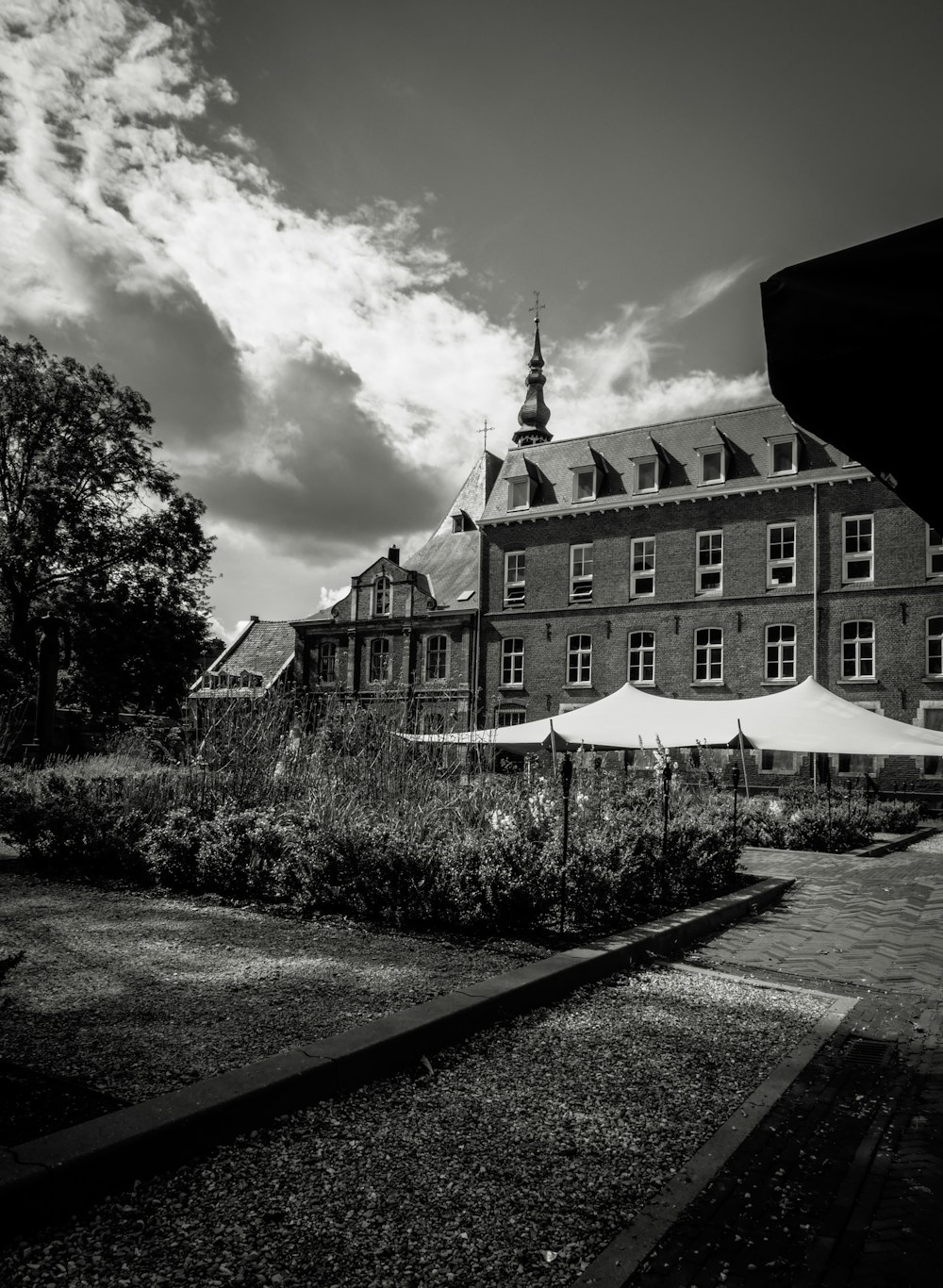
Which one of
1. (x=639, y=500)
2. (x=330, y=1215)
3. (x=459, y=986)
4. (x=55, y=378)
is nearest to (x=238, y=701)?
(x=459, y=986)

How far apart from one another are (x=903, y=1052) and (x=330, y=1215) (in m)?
3.34

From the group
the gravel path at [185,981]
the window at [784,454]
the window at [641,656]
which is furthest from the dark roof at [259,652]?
the gravel path at [185,981]

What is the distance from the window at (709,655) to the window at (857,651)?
4077mm

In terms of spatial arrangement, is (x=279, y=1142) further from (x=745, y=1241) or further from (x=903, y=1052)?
(x=903, y=1052)

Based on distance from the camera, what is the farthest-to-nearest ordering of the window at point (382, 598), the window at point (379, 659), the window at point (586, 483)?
the window at point (382, 598) < the window at point (379, 659) < the window at point (586, 483)

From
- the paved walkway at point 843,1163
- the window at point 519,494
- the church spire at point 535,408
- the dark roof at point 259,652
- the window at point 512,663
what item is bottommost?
the paved walkway at point 843,1163

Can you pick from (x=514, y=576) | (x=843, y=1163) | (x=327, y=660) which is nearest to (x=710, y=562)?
(x=514, y=576)

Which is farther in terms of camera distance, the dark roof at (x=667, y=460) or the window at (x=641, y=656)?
the window at (x=641, y=656)

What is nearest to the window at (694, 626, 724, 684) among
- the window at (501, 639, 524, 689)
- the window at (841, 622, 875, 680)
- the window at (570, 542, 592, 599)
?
the window at (841, 622, 875, 680)

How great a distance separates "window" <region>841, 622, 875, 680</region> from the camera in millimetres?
29750

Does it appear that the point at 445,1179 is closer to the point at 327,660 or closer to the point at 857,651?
the point at 857,651

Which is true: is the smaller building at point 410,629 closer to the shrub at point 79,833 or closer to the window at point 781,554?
the window at point 781,554

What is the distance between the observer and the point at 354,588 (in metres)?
42.1

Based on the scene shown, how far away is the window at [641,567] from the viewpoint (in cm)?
3422
